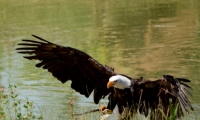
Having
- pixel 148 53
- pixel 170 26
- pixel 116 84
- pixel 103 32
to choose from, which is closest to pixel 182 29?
pixel 170 26

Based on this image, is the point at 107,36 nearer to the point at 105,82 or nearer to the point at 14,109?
the point at 14,109

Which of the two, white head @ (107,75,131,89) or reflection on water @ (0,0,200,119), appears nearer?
white head @ (107,75,131,89)

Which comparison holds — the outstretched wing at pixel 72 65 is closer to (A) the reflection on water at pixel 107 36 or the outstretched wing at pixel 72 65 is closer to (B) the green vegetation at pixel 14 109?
(B) the green vegetation at pixel 14 109

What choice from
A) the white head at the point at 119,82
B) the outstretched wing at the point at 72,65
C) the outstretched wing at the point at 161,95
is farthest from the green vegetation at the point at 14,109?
the outstretched wing at the point at 161,95

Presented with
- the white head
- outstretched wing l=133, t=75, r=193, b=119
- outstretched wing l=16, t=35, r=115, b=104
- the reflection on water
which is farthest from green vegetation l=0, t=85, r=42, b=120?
outstretched wing l=133, t=75, r=193, b=119

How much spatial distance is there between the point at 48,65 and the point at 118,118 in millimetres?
1005

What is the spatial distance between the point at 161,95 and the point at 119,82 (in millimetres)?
487

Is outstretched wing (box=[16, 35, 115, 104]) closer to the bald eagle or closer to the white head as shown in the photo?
the bald eagle

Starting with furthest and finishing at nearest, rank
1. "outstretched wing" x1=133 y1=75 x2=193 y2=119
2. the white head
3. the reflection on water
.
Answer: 1. the reflection on water
2. the white head
3. "outstretched wing" x1=133 y1=75 x2=193 y2=119

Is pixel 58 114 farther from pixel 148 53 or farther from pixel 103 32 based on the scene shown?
pixel 103 32

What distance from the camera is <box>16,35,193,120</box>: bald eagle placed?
18.8ft

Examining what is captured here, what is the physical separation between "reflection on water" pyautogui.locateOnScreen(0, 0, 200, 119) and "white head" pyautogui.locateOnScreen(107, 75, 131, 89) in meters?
1.76

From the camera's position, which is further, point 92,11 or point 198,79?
point 92,11

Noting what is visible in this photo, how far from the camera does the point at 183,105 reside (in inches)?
214
